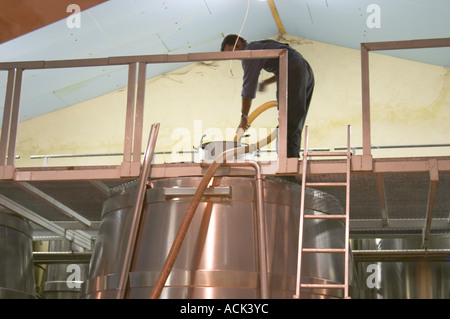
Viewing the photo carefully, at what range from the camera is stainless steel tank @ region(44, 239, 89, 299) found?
371 inches

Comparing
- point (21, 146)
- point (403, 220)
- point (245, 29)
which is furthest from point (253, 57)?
point (21, 146)

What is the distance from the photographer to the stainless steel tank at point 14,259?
7074 millimetres

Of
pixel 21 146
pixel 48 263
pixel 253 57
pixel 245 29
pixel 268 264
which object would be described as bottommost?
pixel 268 264

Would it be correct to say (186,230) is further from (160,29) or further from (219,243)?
(160,29)

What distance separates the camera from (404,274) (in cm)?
838

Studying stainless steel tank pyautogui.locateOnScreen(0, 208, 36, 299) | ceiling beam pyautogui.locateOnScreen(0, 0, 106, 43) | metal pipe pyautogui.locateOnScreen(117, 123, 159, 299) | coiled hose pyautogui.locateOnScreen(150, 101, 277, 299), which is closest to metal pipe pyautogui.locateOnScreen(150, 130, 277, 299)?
coiled hose pyautogui.locateOnScreen(150, 101, 277, 299)

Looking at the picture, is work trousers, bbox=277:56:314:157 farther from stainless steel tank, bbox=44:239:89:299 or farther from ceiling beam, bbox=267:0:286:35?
ceiling beam, bbox=267:0:286:35

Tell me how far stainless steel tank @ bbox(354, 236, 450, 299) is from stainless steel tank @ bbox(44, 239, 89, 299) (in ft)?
12.6

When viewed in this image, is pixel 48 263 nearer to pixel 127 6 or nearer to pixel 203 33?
pixel 127 6

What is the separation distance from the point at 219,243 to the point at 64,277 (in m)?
4.45

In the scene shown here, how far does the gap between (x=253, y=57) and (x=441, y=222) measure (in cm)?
305

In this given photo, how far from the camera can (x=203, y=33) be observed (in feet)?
39.4

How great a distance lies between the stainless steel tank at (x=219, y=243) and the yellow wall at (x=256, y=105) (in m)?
6.00

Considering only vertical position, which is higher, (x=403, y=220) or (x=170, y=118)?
(x=170, y=118)
